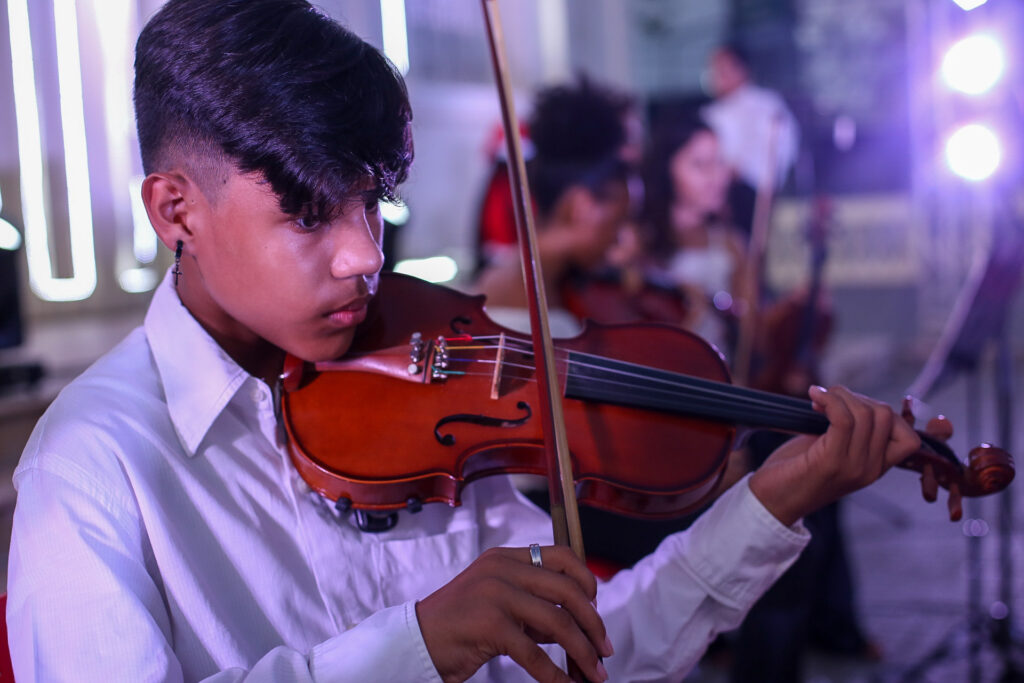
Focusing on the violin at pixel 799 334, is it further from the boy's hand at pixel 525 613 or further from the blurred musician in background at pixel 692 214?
the boy's hand at pixel 525 613

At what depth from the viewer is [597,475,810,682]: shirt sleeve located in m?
0.96

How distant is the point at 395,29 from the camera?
14.3 feet

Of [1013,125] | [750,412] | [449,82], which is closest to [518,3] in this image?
[449,82]

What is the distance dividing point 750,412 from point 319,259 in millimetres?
477

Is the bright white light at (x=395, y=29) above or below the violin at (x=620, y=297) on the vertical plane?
above

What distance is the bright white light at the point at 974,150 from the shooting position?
276 centimetres

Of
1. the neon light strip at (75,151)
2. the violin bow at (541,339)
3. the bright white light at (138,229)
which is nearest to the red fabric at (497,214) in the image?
the bright white light at (138,229)

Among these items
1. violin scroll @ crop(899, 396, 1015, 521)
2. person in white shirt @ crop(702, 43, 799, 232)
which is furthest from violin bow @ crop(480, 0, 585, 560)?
person in white shirt @ crop(702, 43, 799, 232)

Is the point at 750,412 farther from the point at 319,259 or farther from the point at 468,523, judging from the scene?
the point at 319,259

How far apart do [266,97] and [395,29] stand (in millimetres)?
3790

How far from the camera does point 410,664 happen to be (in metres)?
0.71

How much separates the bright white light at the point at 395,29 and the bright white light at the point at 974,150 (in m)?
2.39

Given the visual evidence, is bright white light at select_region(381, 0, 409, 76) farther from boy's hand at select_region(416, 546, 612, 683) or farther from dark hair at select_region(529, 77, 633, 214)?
boy's hand at select_region(416, 546, 612, 683)

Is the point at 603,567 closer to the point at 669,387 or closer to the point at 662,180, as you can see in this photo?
the point at 669,387
